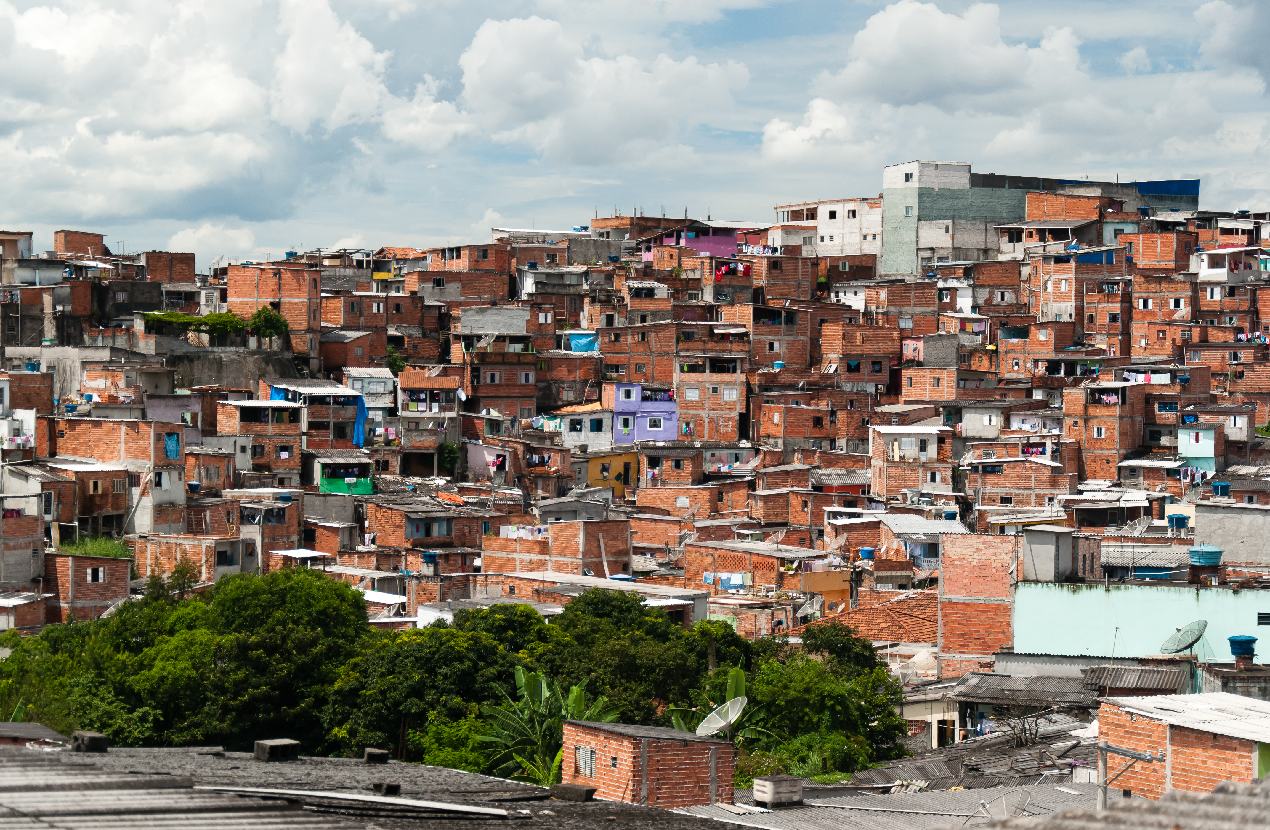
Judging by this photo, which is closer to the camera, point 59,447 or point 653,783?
point 653,783

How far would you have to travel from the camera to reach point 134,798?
956cm

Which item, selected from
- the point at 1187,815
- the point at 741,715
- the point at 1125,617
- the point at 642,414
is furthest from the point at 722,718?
the point at 642,414

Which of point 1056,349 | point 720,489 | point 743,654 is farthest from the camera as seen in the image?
point 1056,349

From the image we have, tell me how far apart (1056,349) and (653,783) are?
41.1m

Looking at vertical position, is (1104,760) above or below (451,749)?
above

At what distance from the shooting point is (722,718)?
1827cm

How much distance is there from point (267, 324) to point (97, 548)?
16.3 meters

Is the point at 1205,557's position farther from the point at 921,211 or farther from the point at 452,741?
the point at 921,211

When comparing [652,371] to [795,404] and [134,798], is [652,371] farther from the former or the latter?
[134,798]

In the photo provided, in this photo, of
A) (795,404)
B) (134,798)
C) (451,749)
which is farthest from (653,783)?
(795,404)

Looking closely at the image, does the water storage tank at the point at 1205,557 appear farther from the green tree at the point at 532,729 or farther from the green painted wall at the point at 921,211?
the green painted wall at the point at 921,211

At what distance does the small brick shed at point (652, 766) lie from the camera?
15.8m

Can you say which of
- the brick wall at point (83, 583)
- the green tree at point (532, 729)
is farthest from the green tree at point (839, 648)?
the brick wall at point (83, 583)

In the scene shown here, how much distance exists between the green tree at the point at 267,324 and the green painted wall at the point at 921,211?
27.4 metres
